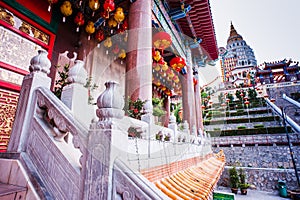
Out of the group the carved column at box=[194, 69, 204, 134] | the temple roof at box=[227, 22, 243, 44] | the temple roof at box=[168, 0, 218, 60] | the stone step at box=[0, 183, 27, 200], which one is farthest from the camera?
the temple roof at box=[227, 22, 243, 44]

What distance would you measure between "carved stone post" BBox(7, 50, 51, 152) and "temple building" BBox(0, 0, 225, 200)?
11 millimetres

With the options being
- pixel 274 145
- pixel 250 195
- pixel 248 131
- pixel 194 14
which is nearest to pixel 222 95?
pixel 248 131

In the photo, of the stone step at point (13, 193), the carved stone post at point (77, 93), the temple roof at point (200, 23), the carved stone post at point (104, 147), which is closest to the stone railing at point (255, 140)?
the temple roof at point (200, 23)

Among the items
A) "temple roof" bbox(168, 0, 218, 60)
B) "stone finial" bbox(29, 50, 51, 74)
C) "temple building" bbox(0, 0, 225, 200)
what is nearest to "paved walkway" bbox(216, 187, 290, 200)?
"temple building" bbox(0, 0, 225, 200)

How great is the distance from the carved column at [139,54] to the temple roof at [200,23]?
329cm

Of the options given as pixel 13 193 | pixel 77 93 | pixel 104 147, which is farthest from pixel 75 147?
pixel 77 93

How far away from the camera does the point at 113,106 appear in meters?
1.37

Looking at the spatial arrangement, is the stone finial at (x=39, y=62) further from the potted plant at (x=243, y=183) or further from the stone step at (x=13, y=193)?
the potted plant at (x=243, y=183)

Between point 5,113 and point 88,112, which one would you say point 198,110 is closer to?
point 88,112

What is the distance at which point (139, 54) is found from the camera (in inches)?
184

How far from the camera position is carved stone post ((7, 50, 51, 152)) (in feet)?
6.40

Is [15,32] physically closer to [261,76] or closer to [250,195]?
[250,195]

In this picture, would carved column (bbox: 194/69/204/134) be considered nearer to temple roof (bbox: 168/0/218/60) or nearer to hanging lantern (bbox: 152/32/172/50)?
temple roof (bbox: 168/0/218/60)

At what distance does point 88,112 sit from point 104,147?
3.86 feet
